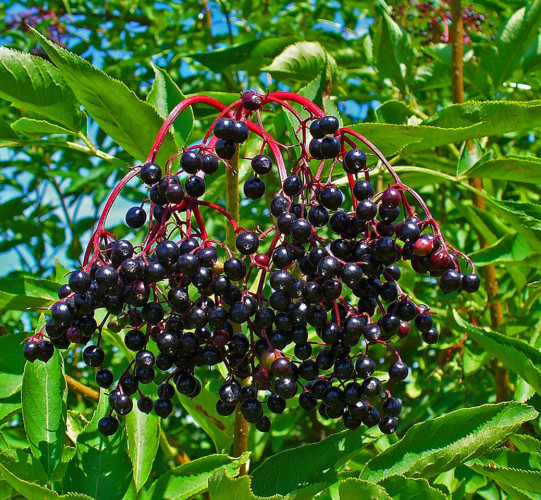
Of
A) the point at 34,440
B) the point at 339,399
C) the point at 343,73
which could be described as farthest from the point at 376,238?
the point at 343,73

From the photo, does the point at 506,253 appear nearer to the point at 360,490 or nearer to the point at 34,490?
the point at 360,490

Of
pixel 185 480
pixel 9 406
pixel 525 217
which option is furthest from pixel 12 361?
pixel 525 217

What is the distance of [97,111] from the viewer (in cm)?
132

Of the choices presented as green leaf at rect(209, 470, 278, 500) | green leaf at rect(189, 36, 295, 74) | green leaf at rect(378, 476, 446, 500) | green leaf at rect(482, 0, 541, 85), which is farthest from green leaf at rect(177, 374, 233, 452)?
green leaf at rect(482, 0, 541, 85)

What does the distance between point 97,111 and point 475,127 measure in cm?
82

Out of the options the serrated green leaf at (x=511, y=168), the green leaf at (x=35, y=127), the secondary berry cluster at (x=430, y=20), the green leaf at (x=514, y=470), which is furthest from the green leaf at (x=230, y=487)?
the secondary berry cluster at (x=430, y=20)

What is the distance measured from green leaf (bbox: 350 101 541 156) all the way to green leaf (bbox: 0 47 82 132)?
2.30 ft

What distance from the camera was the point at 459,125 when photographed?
4.81 ft

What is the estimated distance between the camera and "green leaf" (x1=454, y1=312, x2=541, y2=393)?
1.38 meters

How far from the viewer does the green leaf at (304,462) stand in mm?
1233

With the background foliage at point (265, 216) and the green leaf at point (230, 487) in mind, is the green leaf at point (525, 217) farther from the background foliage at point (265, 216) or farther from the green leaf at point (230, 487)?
the green leaf at point (230, 487)

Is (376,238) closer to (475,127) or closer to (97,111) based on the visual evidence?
(475,127)

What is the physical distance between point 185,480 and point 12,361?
0.57 metres

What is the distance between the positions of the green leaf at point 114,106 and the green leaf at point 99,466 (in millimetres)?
596
